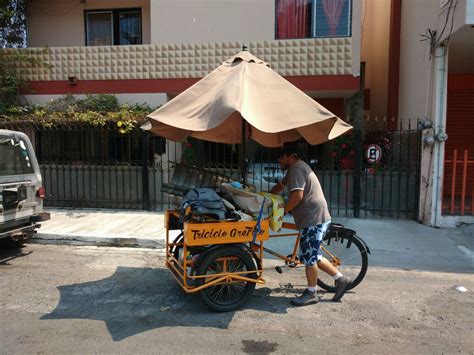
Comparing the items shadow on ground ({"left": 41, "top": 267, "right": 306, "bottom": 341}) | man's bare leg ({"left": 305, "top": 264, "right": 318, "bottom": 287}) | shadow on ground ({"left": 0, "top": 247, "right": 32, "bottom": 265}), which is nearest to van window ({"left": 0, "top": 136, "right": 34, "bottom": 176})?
shadow on ground ({"left": 0, "top": 247, "right": 32, "bottom": 265})

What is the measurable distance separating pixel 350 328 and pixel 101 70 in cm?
962

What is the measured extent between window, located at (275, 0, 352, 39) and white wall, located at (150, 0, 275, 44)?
32cm

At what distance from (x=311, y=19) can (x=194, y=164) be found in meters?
4.89

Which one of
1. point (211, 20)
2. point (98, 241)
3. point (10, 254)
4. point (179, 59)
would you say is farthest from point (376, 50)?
point (10, 254)

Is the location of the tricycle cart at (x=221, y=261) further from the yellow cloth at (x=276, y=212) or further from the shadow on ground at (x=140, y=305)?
the shadow on ground at (x=140, y=305)

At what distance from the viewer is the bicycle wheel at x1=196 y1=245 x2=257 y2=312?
4.20 metres

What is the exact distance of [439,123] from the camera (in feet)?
26.4

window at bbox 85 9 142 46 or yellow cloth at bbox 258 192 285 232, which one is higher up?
window at bbox 85 9 142 46

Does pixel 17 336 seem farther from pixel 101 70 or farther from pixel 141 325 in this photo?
pixel 101 70

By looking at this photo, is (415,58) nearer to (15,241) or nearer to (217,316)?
(217,316)

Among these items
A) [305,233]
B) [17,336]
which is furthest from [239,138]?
[17,336]

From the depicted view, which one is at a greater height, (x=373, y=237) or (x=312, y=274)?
(x=312, y=274)

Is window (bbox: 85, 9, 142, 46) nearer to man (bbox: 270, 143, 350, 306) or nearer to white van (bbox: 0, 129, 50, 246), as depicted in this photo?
white van (bbox: 0, 129, 50, 246)

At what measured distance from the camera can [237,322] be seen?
4.08 meters
